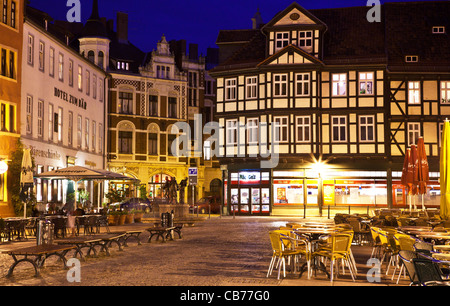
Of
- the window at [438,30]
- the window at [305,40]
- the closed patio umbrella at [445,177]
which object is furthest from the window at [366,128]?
the closed patio umbrella at [445,177]

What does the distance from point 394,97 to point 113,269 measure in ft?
111

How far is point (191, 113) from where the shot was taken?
62344 millimetres

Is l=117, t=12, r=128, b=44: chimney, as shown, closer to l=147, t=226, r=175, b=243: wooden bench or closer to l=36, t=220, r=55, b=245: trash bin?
l=147, t=226, r=175, b=243: wooden bench

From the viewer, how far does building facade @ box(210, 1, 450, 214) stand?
4428 centimetres

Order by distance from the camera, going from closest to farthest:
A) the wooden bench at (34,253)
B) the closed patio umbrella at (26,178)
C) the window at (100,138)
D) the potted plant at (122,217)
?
the wooden bench at (34,253) < the closed patio umbrella at (26,178) < the potted plant at (122,217) < the window at (100,138)

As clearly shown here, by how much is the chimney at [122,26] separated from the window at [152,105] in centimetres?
665

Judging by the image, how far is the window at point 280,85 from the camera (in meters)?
44.8

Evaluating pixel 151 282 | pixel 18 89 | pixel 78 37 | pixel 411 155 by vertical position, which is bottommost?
pixel 151 282

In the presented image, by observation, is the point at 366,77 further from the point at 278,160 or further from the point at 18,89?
the point at 18,89

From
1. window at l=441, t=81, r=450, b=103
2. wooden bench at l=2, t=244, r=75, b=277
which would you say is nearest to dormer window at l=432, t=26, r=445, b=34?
window at l=441, t=81, r=450, b=103

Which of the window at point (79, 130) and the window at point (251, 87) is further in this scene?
the window at point (251, 87)

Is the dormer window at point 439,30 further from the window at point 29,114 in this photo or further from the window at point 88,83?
the window at point 29,114
